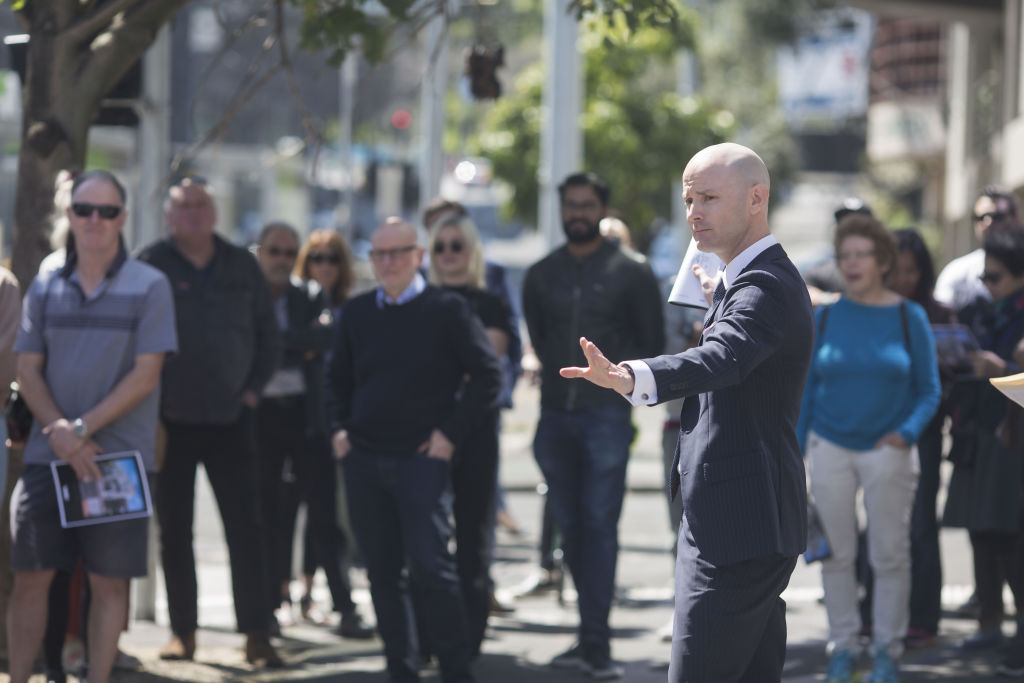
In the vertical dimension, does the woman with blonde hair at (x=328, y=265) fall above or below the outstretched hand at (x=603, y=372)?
above

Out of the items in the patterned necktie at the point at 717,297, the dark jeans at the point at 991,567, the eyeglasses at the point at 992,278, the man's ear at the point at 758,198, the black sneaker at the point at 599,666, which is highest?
the man's ear at the point at 758,198

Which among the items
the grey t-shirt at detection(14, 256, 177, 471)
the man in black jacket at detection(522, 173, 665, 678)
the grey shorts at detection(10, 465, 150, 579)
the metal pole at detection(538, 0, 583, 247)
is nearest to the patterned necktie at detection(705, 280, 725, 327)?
the grey t-shirt at detection(14, 256, 177, 471)

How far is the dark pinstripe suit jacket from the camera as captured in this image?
4395 mm

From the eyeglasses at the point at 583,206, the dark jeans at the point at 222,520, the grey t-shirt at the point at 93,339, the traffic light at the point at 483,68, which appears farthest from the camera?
the traffic light at the point at 483,68

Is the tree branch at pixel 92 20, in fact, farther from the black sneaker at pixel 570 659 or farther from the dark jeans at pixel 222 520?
the black sneaker at pixel 570 659

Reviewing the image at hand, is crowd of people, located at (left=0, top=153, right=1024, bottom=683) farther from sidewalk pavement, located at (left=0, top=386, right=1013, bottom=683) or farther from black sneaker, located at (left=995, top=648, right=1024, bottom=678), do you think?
sidewalk pavement, located at (left=0, top=386, right=1013, bottom=683)

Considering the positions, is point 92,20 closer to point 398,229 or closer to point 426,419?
point 398,229

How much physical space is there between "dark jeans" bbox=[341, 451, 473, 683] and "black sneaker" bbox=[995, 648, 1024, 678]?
237cm

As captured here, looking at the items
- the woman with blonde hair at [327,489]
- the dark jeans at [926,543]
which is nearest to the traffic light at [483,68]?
the woman with blonde hair at [327,489]

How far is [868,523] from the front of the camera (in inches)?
283

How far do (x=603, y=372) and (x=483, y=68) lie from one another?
564 cm

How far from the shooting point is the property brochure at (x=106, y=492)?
6.00 metres

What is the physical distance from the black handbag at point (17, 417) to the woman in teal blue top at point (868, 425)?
3.33 metres

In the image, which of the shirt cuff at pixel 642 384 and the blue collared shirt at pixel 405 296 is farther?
the blue collared shirt at pixel 405 296
